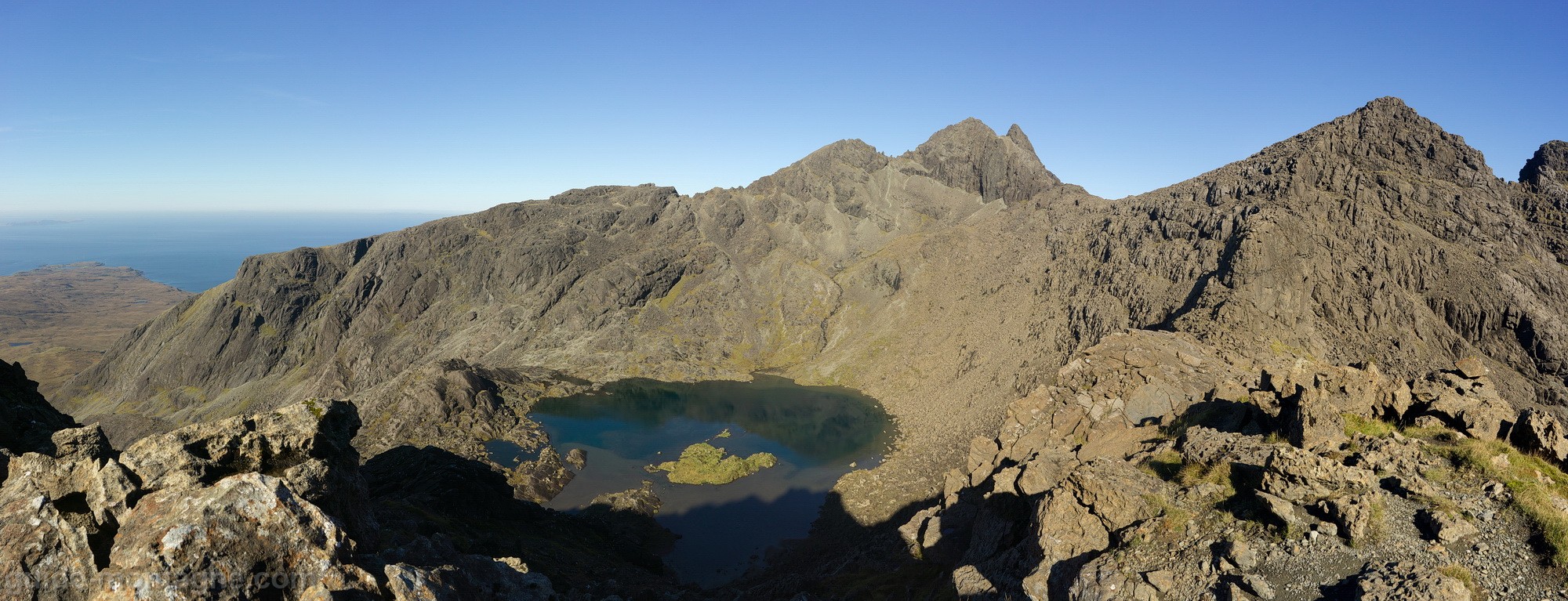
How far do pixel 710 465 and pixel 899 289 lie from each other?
6777 centimetres

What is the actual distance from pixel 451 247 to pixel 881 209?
106 m

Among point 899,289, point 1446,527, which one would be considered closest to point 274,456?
point 1446,527

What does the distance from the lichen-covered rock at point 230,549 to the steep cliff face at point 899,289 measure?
49.5m

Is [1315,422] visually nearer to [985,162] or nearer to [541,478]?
[541,478]

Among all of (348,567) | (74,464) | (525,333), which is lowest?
(525,333)

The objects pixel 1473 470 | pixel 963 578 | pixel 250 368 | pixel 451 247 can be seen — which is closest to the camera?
pixel 1473 470

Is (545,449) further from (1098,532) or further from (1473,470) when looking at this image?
(1473,470)

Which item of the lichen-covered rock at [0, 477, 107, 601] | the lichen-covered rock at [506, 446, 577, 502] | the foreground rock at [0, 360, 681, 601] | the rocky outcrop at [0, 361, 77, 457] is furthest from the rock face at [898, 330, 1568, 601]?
the lichen-covered rock at [506, 446, 577, 502]

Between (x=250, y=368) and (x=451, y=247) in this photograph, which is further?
(x=451, y=247)

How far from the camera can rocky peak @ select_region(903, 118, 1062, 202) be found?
540ft

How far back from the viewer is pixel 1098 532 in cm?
2580

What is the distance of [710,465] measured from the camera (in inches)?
2992

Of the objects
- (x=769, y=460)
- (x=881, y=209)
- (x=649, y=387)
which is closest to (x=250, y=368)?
(x=649, y=387)

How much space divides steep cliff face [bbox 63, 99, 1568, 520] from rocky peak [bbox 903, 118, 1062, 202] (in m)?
0.65
